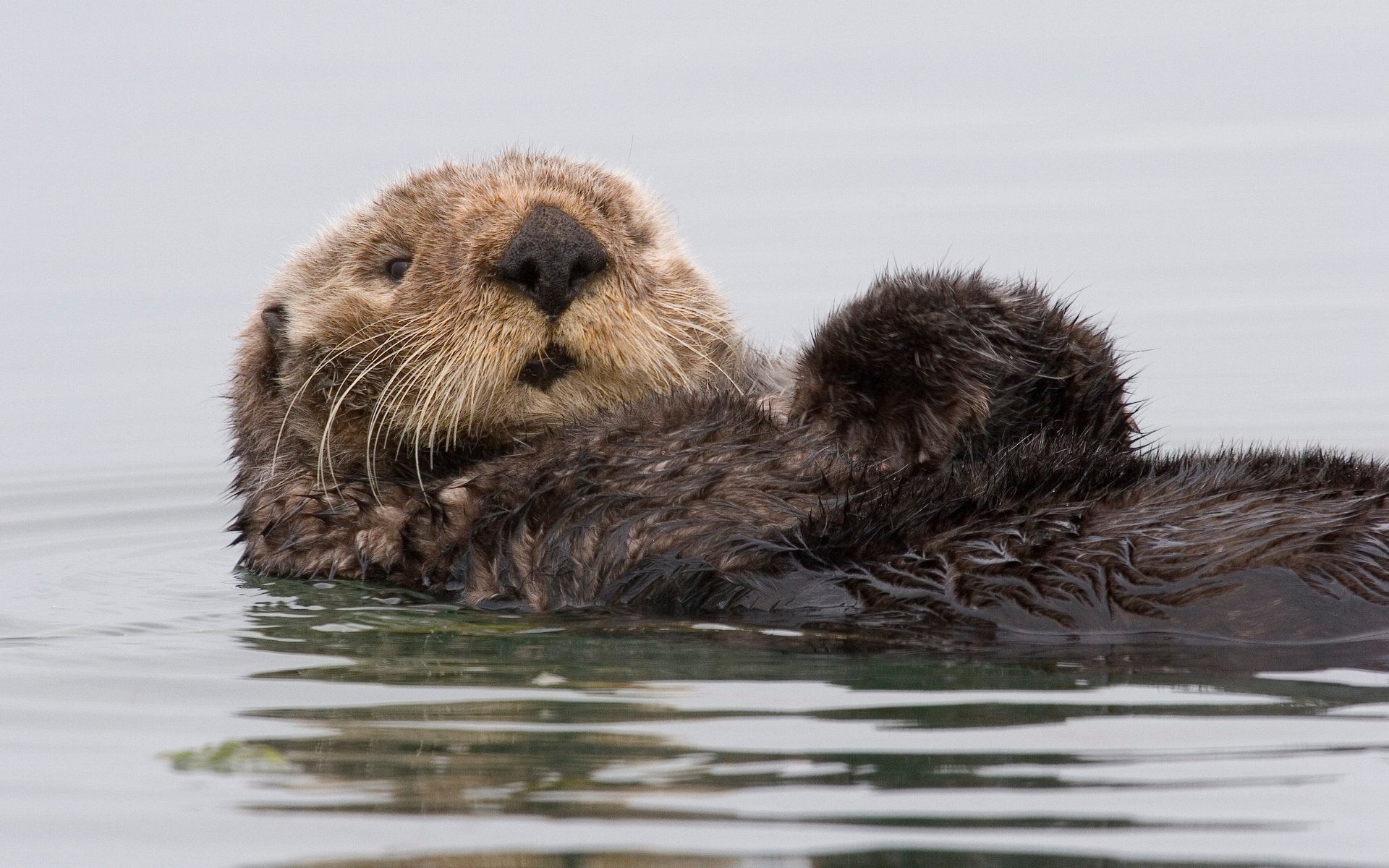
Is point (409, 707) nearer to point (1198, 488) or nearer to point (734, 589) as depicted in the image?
point (734, 589)

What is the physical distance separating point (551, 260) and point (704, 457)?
0.62m

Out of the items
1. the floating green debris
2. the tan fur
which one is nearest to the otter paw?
the tan fur

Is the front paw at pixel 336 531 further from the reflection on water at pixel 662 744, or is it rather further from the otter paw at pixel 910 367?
the otter paw at pixel 910 367

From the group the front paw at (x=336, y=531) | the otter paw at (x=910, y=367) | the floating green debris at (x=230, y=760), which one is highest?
the otter paw at (x=910, y=367)

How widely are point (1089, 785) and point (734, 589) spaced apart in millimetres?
1389

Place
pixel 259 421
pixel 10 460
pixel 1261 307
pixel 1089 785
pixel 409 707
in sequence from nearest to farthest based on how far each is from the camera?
1. pixel 1089 785
2. pixel 409 707
3. pixel 259 421
4. pixel 10 460
5. pixel 1261 307

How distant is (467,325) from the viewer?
15.2ft

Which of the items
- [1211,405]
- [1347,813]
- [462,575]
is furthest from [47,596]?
[1211,405]

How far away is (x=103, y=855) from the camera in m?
2.95

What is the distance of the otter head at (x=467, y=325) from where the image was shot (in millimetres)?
4594

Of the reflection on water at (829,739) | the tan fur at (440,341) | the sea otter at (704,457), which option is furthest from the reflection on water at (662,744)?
the tan fur at (440,341)

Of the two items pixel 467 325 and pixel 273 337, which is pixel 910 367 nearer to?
pixel 467 325

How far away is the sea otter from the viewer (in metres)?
3.93

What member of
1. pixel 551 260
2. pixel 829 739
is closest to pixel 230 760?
pixel 829 739
